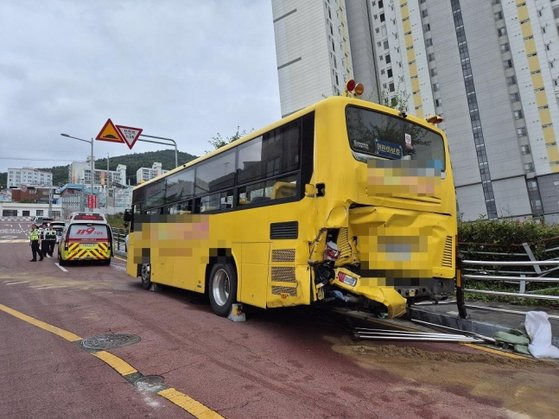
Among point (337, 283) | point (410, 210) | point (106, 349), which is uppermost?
point (410, 210)

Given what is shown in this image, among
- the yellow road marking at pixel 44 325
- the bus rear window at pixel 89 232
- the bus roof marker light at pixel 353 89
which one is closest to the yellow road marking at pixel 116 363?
the yellow road marking at pixel 44 325

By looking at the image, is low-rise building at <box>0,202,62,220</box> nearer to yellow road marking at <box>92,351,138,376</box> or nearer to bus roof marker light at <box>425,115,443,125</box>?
yellow road marking at <box>92,351,138,376</box>

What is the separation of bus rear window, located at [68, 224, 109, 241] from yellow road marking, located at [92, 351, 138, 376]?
14.4m

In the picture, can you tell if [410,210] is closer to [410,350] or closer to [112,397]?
[410,350]

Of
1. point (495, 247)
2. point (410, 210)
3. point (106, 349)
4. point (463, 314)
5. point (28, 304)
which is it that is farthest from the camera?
point (495, 247)

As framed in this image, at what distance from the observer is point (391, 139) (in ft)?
19.4

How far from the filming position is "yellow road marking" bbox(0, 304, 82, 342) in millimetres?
5875

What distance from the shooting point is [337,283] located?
5.14 meters

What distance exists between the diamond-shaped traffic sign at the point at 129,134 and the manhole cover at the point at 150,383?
13.1 meters

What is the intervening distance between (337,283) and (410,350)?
4.40 ft

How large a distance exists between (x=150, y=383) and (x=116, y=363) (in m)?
0.83

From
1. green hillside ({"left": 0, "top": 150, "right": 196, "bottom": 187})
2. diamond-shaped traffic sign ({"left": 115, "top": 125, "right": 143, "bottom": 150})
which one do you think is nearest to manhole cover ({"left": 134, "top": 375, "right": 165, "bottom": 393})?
diamond-shaped traffic sign ({"left": 115, "top": 125, "right": 143, "bottom": 150})

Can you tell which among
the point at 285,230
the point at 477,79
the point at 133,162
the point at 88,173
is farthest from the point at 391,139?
the point at 88,173

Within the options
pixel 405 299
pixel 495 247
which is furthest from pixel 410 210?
pixel 495 247
